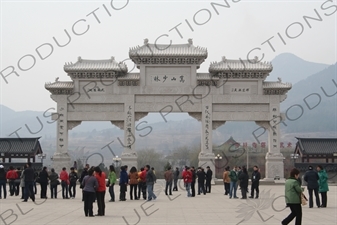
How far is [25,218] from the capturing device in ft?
45.1

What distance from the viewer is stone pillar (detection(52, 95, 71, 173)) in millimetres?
36594

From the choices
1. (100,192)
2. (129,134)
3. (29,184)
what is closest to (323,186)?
(100,192)

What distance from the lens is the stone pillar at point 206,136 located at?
1414 inches

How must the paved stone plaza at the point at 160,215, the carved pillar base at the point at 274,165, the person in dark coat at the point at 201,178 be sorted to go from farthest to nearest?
the carved pillar base at the point at 274,165 < the person in dark coat at the point at 201,178 < the paved stone plaza at the point at 160,215

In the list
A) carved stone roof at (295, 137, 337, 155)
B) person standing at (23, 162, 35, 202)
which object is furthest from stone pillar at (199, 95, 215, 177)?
person standing at (23, 162, 35, 202)

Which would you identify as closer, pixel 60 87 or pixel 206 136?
pixel 206 136

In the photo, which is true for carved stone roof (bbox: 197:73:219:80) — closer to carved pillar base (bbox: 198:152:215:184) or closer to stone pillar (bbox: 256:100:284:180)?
stone pillar (bbox: 256:100:284:180)

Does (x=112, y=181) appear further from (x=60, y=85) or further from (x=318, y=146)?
(x=318, y=146)

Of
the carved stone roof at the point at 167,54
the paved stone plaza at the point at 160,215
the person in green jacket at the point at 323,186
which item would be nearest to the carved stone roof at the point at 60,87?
the carved stone roof at the point at 167,54

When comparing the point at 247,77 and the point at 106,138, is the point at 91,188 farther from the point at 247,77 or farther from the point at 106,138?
the point at 106,138

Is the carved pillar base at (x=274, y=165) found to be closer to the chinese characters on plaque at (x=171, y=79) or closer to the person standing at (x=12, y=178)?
the chinese characters on plaque at (x=171, y=79)

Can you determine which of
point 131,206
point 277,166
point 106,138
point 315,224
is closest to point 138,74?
point 277,166

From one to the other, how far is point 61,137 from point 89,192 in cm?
2270

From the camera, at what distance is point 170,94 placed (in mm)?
36719
